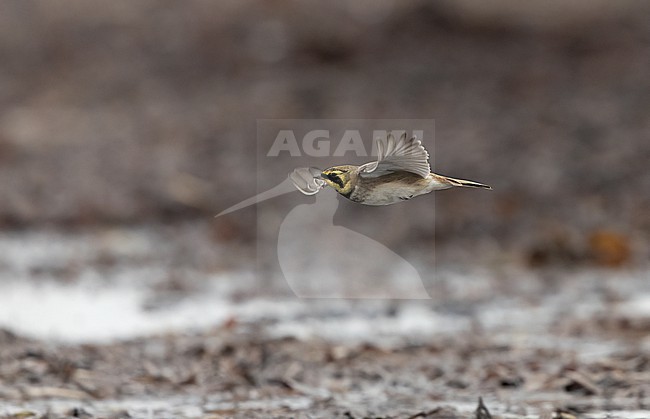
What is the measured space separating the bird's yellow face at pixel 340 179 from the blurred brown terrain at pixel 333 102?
495cm

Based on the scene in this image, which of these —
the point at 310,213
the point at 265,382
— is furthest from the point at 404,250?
the point at 265,382

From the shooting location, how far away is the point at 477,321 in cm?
566

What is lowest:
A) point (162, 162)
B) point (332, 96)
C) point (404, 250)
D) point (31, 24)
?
point (404, 250)

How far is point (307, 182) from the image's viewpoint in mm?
2367

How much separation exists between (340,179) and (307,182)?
92 mm

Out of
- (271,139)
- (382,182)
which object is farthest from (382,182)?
(271,139)

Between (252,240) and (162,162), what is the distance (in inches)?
81.2

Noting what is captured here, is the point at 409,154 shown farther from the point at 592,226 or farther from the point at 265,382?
the point at 592,226

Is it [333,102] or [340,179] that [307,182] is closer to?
[340,179]

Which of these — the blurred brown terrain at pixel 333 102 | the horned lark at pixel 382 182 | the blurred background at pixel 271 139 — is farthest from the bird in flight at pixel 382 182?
the blurred brown terrain at pixel 333 102

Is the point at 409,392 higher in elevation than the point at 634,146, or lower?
lower

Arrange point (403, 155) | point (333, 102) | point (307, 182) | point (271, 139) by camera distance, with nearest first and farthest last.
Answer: point (403, 155) → point (307, 182) → point (271, 139) → point (333, 102)

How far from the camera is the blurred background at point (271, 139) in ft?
22.1

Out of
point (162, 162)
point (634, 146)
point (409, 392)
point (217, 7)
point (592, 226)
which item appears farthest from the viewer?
point (217, 7)
